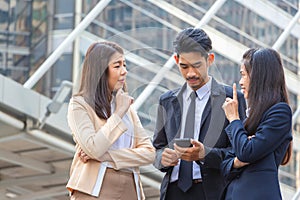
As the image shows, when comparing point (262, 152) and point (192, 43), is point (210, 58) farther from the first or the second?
point (262, 152)

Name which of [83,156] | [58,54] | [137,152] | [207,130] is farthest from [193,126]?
[58,54]

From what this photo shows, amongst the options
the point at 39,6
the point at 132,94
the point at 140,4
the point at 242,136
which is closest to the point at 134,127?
the point at 132,94

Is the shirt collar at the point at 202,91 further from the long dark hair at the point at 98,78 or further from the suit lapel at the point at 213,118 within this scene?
the long dark hair at the point at 98,78

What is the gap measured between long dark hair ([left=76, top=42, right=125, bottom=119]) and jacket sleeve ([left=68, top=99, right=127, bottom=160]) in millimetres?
64

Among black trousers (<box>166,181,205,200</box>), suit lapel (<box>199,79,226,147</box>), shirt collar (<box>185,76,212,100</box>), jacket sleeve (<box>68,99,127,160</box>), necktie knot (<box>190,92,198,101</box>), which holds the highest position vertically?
shirt collar (<box>185,76,212,100</box>)

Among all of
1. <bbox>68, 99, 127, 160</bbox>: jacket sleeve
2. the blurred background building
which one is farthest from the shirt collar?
the blurred background building

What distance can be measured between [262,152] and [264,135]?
8 centimetres

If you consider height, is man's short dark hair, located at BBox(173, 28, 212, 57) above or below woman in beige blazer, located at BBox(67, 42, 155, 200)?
above

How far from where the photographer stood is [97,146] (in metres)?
4.95

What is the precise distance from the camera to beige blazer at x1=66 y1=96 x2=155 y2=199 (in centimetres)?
496

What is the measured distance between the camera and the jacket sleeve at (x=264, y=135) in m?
4.81

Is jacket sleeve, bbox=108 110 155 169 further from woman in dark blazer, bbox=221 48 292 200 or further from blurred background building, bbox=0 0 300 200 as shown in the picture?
blurred background building, bbox=0 0 300 200

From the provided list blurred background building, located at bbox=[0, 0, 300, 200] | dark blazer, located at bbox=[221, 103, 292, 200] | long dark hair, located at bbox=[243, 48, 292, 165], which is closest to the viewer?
dark blazer, located at bbox=[221, 103, 292, 200]

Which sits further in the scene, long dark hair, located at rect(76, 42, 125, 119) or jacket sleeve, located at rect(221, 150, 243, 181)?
long dark hair, located at rect(76, 42, 125, 119)
